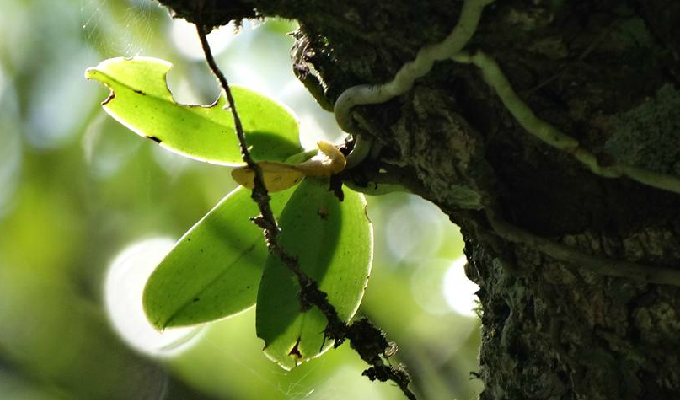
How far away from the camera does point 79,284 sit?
6.27 feet

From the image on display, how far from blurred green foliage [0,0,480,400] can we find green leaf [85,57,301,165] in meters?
0.75

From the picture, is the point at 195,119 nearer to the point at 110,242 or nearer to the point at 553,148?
the point at 553,148

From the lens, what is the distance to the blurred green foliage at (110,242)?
1.80 meters

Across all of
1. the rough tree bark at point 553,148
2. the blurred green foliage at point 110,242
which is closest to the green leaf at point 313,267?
the rough tree bark at point 553,148

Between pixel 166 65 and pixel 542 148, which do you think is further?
pixel 166 65

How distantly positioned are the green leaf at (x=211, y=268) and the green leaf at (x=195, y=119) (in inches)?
3.4

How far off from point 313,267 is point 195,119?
0.24 metres

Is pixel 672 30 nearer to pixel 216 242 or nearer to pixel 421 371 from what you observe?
pixel 216 242

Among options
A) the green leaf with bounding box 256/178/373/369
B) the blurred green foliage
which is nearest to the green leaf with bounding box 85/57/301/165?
the green leaf with bounding box 256/178/373/369

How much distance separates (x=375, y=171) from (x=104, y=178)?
1.22 m

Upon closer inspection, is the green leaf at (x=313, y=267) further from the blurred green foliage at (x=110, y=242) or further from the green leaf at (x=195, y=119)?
the blurred green foliage at (x=110, y=242)

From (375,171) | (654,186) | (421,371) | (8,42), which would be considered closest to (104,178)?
(8,42)

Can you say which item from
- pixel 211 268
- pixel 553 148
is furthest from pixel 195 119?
pixel 553 148

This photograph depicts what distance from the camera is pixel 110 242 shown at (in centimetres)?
194
